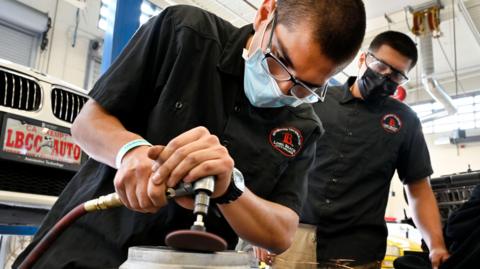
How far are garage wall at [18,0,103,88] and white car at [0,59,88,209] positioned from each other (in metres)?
3.94

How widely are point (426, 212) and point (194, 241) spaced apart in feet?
5.29

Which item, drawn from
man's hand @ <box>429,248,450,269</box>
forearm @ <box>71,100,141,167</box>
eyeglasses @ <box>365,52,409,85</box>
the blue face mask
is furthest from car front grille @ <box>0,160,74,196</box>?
man's hand @ <box>429,248,450,269</box>

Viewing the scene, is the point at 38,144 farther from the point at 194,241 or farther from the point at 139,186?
the point at 194,241

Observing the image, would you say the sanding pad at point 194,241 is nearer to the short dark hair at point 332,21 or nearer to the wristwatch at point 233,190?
the wristwatch at point 233,190

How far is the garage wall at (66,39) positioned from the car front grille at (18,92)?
13.0 ft

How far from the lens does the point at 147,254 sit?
580 mm

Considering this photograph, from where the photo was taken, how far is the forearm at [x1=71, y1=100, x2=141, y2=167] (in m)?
0.82

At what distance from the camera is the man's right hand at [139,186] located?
67cm

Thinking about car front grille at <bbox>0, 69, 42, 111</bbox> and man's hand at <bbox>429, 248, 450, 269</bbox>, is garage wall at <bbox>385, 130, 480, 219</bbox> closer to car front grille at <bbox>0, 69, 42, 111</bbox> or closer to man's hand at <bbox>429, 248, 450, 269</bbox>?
man's hand at <bbox>429, 248, 450, 269</bbox>

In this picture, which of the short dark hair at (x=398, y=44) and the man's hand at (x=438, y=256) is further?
the short dark hair at (x=398, y=44)

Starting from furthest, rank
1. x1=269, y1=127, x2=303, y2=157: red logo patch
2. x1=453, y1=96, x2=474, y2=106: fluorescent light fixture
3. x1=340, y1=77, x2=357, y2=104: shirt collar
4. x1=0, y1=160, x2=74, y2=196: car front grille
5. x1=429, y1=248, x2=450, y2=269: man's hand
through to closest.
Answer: x1=453, y1=96, x2=474, y2=106: fluorescent light fixture < x1=340, y1=77, x2=357, y2=104: shirt collar < x1=429, y1=248, x2=450, y2=269: man's hand < x1=0, y1=160, x2=74, y2=196: car front grille < x1=269, y1=127, x2=303, y2=157: red logo patch

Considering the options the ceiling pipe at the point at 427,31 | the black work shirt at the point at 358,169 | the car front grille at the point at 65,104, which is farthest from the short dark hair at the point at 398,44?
the ceiling pipe at the point at 427,31

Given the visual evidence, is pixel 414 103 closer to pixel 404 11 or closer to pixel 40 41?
pixel 404 11

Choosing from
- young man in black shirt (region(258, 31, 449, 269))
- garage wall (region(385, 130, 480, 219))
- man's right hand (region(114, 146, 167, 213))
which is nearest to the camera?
man's right hand (region(114, 146, 167, 213))
